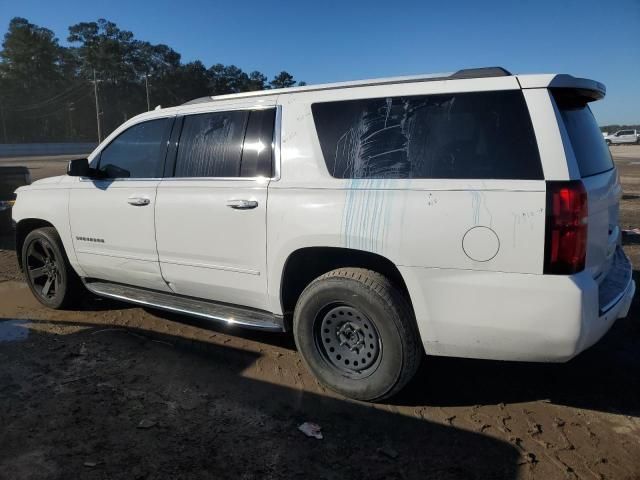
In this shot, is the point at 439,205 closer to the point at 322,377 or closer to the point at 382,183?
the point at 382,183

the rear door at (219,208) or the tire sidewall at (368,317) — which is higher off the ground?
the rear door at (219,208)

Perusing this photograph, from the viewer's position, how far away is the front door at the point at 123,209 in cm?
420

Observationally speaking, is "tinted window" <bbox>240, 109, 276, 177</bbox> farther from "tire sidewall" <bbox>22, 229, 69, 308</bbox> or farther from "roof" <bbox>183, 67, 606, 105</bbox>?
"tire sidewall" <bbox>22, 229, 69, 308</bbox>

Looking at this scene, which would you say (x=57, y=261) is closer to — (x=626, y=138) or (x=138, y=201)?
(x=138, y=201)

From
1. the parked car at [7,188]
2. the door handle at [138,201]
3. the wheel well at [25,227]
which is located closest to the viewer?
the door handle at [138,201]

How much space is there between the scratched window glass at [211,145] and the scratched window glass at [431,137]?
0.73 m

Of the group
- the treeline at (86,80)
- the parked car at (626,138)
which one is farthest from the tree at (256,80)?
the parked car at (626,138)

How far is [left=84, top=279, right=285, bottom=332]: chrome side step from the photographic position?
145 inches

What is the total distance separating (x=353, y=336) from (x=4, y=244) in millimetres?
7521

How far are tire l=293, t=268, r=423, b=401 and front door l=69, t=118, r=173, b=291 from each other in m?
1.53

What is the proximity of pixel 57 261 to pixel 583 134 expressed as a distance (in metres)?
4.67

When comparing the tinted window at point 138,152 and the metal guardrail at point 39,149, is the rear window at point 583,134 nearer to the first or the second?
the tinted window at point 138,152

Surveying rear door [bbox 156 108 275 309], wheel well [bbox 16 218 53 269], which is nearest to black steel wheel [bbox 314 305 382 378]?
rear door [bbox 156 108 275 309]

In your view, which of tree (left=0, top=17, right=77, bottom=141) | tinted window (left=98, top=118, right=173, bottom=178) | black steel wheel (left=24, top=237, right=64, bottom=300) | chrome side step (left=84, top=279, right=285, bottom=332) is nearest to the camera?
chrome side step (left=84, top=279, right=285, bottom=332)
